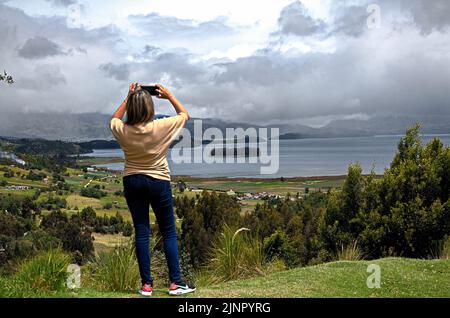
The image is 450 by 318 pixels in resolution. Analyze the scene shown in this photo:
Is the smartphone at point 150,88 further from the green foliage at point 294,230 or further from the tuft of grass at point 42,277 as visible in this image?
the green foliage at point 294,230

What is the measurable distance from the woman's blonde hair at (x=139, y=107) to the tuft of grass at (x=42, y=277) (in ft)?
7.47

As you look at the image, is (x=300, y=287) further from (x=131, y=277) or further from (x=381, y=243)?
(x=381, y=243)

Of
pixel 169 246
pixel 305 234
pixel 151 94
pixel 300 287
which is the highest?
pixel 151 94

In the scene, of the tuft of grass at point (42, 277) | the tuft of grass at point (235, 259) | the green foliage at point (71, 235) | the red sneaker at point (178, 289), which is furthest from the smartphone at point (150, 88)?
the green foliage at point (71, 235)

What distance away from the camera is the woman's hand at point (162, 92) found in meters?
5.71

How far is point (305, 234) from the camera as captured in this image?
30641 mm

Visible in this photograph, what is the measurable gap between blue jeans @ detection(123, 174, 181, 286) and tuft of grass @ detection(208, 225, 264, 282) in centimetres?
282

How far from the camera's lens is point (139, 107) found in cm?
541

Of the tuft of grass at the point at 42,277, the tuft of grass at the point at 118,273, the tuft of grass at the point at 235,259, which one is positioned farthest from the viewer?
the tuft of grass at the point at 235,259

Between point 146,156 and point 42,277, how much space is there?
2179mm

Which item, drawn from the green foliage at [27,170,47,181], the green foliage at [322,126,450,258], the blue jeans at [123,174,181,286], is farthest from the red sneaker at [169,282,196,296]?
the green foliage at [27,170,47,181]

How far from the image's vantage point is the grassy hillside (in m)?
6.22
